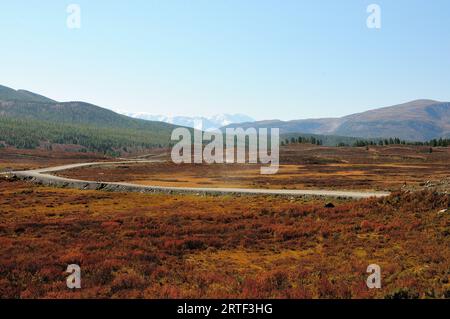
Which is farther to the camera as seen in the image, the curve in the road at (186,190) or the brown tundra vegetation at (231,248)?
the curve in the road at (186,190)

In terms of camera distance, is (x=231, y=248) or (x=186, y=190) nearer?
(x=231, y=248)

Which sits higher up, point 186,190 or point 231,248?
point 186,190

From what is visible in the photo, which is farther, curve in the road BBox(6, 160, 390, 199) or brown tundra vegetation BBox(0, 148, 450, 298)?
curve in the road BBox(6, 160, 390, 199)

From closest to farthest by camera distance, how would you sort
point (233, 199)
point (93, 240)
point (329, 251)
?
point (329, 251), point (93, 240), point (233, 199)

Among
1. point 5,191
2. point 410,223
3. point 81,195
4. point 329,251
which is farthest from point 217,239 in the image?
point 5,191

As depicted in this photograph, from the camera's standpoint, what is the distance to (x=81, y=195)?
4672 cm

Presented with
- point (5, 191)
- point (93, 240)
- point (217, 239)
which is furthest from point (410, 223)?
point (5, 191)

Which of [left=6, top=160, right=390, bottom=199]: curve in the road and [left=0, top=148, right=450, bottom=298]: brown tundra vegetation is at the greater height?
[left=6, top=160, right=390, bottom=199]: curve in the road

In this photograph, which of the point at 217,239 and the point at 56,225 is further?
the point at 56,225

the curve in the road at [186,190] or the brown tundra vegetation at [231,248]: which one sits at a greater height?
the curve in the road at [186,190]

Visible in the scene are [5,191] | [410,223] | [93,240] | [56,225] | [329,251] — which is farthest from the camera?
[5,191]

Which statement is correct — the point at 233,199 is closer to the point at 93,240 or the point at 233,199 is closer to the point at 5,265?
the point at 93,240
